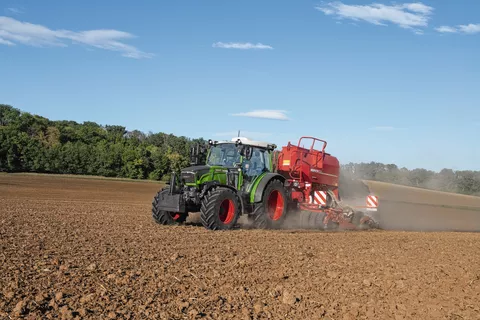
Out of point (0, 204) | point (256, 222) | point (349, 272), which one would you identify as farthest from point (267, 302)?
point (0, 204)

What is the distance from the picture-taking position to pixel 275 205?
579 inches

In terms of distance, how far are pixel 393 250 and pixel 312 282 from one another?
A: 4.48 m

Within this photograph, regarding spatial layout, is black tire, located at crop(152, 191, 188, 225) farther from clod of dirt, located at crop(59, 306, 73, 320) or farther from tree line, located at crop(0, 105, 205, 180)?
tree line, located at crop(0, 105, 205, 180)

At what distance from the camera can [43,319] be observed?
514cm

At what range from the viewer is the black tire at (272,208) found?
13.7 meters

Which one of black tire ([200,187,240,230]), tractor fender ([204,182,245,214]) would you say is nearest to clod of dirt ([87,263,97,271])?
black tire ([200,187,240,230])

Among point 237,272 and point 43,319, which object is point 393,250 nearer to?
point 237,272

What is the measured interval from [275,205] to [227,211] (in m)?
2.07

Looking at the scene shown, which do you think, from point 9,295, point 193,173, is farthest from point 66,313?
point 193,173

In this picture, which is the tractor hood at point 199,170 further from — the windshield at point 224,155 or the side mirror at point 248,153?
the side mirror at point 248,153

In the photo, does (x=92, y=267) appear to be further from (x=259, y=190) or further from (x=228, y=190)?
(x=259, y=190)

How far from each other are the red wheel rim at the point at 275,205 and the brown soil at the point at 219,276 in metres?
2.32

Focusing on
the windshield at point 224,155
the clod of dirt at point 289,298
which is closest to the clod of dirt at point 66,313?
the clod of dirt at point 289,298

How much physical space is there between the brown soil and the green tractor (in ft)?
2.57
